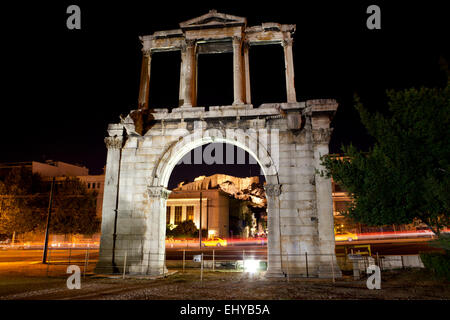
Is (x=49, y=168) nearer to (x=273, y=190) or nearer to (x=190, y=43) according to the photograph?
(x=190, y=43)

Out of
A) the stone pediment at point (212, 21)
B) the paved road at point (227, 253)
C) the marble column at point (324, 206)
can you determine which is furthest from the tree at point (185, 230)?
the marble column at point (324, 206)

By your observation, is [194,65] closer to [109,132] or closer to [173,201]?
[109,132]

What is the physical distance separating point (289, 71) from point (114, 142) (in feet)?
32.0

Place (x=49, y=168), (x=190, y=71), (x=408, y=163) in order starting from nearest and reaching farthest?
(x=408, y=163)
(x=190, y=71)
(x=49, y=168)

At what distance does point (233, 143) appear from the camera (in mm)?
15312

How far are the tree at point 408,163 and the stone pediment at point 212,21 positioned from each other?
8915mm

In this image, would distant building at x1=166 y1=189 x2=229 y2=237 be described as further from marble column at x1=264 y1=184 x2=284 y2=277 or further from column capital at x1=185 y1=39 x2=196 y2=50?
marble column at x1=264 y1=184 x2=284 y2=277

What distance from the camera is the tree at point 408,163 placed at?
1056 centimetres

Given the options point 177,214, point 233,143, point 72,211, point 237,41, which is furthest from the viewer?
point 177,214

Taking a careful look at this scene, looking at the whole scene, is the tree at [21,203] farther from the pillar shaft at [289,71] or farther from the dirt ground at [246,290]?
the pillar shaft at [289,71]

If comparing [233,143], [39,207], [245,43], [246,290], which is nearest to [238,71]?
[245,43]

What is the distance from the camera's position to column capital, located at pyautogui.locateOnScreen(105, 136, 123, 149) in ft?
51.6

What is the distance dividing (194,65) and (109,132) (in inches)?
226
